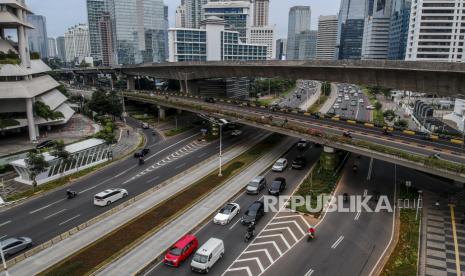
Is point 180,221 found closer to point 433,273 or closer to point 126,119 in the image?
point 433,273

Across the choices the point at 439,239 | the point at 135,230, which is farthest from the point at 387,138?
the point at 135,230

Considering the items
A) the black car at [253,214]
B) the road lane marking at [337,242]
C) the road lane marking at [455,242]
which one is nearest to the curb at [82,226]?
the black car at [253,214]

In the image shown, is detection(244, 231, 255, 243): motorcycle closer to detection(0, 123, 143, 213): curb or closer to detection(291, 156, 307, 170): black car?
detection(291, 156, 307, 170): black car

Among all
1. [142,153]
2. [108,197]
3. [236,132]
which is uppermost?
[236,132]

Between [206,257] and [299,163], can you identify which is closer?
[206,257]

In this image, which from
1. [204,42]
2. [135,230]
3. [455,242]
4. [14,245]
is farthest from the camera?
[204,42]

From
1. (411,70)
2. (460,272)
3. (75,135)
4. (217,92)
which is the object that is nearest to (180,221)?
(460,272)

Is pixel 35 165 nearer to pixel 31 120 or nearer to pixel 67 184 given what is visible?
pixel 67 184
